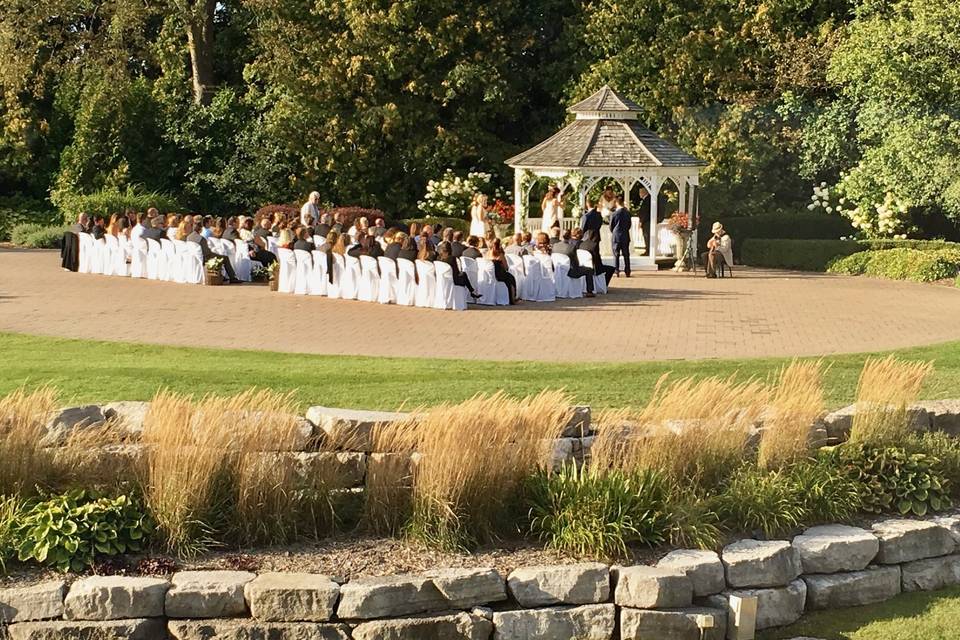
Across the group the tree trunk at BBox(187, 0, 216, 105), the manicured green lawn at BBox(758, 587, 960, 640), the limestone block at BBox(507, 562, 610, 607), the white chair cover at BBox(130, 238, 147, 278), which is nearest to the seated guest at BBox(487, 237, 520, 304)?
the white chair cover at BBox(130, 238, 147, 278)

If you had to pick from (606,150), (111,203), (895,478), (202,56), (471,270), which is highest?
(202,56)

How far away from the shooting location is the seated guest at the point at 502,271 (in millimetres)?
21984

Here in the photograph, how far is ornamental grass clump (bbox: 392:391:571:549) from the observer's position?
30.5 ft

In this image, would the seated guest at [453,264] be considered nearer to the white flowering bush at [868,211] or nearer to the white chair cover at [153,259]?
the white chair cover at [153,259]

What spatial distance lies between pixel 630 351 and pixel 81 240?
14562 mm

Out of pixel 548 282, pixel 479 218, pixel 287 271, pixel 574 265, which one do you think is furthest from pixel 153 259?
pixel 574 265

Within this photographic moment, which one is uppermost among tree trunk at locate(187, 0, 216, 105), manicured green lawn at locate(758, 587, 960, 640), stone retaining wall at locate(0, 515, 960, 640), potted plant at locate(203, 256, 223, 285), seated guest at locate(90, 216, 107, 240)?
tree trunk at locate(187, 0, 216, 105)

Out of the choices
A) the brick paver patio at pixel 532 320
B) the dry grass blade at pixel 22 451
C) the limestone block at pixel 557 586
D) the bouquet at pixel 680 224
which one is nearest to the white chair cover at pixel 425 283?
the brick paver patio at pixel 532 320

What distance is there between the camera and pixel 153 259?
26.0 metres

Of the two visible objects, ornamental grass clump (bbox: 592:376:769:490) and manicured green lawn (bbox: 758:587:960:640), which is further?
Answer: ornamental grass clump (bbox: 592:376:769:490)

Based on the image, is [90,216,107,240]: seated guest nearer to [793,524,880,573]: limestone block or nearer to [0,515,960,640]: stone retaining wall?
[0,515,960,640]: stone retaining wall

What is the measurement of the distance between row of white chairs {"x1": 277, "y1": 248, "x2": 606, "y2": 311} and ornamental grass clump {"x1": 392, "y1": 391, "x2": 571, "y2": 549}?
37.8 ft

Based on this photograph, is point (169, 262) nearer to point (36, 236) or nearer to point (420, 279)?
point (420, 279)

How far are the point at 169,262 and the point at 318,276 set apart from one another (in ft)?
13.5
